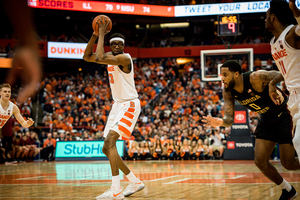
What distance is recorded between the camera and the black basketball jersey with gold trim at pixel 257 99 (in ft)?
15.7

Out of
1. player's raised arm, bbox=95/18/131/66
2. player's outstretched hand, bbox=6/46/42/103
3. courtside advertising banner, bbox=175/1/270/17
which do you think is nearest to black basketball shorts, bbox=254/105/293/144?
player's raised arm, bbox=95/18/131/66

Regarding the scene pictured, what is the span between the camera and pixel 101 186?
680 centimetres

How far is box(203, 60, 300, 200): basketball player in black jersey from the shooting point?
4.73 meters

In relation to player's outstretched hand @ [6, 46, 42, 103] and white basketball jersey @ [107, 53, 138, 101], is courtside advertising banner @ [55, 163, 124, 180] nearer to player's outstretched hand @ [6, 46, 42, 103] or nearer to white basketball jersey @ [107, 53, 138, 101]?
white basketball jersey @ [107, 53, 138, 101]

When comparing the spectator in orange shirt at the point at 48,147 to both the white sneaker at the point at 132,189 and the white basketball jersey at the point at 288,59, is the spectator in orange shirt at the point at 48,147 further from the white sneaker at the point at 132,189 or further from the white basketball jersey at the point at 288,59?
the white basketball jersey at the point at 288,59

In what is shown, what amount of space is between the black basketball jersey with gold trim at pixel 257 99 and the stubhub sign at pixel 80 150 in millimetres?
10805

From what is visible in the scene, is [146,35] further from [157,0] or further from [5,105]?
[5,105]

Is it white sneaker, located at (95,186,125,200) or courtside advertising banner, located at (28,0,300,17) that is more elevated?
courtside advertising banner, located at (28,0,300,17)

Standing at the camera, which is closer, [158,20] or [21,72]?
[21,72]

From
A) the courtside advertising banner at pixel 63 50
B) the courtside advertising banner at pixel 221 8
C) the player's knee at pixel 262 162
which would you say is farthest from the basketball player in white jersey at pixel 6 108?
the courtside advertising banner at pixel 221 8

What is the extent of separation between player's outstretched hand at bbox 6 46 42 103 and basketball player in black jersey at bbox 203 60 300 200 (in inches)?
742

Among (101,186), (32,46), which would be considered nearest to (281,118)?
(101,186)

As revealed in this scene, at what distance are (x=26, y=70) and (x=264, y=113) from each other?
20.9 m

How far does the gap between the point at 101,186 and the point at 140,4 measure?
73.7 ft
